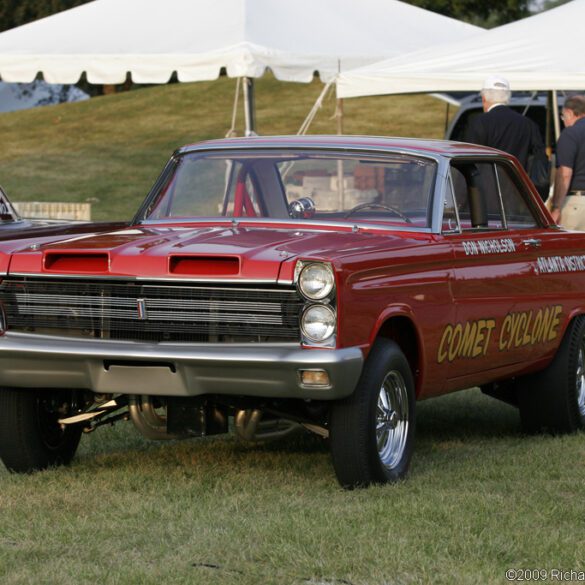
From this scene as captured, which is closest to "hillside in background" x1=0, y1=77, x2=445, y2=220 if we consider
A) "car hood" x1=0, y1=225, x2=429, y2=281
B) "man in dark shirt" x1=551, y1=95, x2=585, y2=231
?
"man in dark shirt" x1=551, y1=95, x2=585, y2=231

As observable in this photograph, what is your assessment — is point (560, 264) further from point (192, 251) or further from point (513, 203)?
point (192, 251)

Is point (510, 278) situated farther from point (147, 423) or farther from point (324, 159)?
point (147, 423)

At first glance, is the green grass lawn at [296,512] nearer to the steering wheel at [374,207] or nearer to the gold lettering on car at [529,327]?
the gold lettering on car at [529,327]

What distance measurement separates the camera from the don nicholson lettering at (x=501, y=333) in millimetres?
6699

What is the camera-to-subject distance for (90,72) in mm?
15359

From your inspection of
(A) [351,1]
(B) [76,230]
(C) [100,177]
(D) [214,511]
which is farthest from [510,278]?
(C) [100,177]

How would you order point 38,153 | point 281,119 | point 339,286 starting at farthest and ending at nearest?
point 281,119, point 38,153, point 339,286

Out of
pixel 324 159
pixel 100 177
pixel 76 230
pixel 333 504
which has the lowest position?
pixel 100 177

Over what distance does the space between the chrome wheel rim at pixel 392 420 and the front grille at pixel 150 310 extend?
72cm

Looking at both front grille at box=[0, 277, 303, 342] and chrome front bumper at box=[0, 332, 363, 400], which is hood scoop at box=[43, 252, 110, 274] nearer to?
front grille at box=[0, 277, 303, 342]

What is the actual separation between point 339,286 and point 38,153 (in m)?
30.9

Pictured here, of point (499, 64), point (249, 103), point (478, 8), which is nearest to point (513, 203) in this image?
point (499, 64)

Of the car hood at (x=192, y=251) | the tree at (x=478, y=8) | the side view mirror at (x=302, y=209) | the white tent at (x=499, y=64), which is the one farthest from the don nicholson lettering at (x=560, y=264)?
the tree at (x=478, y=8)

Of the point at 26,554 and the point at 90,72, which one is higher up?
the point at 90,72
